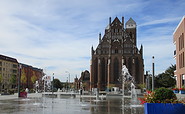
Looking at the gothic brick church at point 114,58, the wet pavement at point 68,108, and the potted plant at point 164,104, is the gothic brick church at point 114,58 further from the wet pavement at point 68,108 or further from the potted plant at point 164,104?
the potted plant at point 164,104

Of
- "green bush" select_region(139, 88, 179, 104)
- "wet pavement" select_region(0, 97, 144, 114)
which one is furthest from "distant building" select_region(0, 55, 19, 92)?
"green bush" select_region(139, 88, 179, 104)

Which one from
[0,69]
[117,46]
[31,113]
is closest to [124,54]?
[117,46]

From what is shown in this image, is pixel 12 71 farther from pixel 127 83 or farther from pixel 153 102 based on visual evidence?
pixel 153 102

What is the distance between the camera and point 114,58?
85938 mm

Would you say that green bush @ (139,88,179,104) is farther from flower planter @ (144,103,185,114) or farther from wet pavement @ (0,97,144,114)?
wet pavement @ (0,97,144,114)

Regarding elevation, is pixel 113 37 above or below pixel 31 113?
above

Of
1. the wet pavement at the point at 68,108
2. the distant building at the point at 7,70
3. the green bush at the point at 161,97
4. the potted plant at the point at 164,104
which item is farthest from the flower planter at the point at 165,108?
the distant building at the point at 7,70

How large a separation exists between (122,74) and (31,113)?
71.9m

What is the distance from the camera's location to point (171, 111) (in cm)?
926

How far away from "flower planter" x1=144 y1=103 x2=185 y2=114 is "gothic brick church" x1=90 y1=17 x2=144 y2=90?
239ft

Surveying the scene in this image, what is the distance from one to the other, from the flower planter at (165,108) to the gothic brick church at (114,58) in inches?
2869

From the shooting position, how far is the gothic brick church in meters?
84.3

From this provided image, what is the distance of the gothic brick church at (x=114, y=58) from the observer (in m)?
84.3

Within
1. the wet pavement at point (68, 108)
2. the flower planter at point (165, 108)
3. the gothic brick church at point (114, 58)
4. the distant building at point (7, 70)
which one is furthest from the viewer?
the distant building at point (7, 70)
